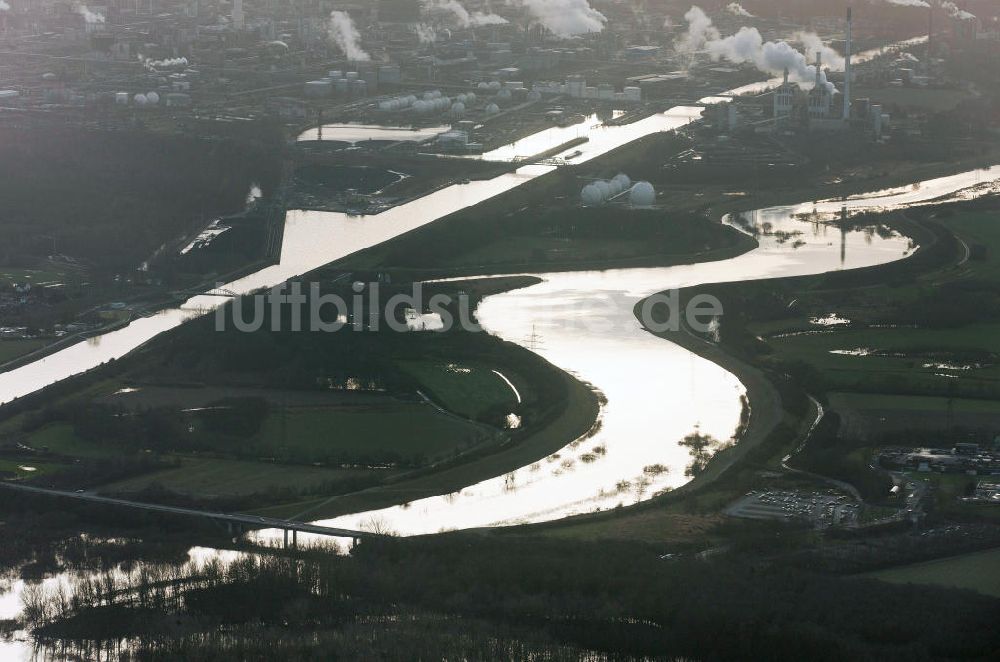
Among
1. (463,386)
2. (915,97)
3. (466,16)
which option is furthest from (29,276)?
(466,16)

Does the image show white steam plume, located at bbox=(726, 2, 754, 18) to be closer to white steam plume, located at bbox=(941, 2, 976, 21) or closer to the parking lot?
white steam plume, located at bbox=(941, 2, 976, 21)

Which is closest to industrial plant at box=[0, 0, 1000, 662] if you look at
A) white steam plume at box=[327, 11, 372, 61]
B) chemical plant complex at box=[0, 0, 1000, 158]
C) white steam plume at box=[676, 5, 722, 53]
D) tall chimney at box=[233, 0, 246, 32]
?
chemical plant complex at box=[0, 0, 1000, 158]

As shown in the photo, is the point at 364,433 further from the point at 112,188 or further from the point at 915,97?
the point at 915,97

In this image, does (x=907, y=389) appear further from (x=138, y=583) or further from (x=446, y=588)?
(x=138, y=583)

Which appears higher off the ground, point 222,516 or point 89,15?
point 89,15

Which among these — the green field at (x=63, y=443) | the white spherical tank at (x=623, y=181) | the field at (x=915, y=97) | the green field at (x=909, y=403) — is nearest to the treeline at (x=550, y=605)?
the green field at (x=63, y=443)

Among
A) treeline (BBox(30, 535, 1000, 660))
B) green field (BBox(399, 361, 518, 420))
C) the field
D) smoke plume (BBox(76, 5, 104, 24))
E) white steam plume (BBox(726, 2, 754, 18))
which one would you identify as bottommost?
treeline (BBox(30, 535, 1000, 660))

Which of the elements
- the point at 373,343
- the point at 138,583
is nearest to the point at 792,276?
the point at 373,343
